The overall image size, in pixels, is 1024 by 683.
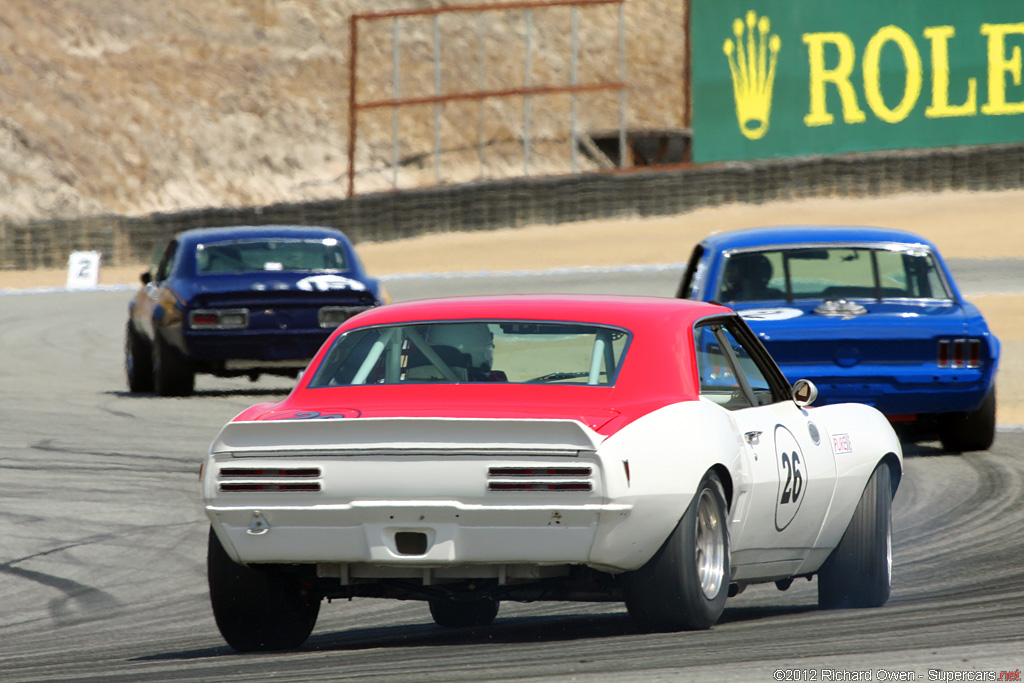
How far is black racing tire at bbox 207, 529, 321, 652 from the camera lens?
5.98 metres

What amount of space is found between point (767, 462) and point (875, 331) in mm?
5178

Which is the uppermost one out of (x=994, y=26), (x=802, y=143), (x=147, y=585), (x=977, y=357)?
(x=994, y=26)

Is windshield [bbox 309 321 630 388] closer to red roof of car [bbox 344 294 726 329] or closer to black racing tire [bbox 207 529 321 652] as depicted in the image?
red roof of car [bbox 344 294 726 329]

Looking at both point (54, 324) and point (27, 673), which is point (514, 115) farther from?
point (27, 673)

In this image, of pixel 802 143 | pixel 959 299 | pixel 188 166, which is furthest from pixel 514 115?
pixel 959 299

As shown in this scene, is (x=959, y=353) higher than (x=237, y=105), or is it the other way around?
(x=237, y=105)

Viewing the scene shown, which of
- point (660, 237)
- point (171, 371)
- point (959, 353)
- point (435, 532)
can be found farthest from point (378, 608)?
point (660, 237)

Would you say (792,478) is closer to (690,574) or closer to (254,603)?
(690,574)

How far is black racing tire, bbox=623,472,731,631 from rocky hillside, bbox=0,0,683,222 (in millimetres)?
47747

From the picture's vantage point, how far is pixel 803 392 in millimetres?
6988

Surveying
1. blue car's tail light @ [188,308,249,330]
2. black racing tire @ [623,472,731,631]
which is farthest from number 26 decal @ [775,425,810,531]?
blue car's tail light @ [188,308,249,330]

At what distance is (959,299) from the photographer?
1189 cm

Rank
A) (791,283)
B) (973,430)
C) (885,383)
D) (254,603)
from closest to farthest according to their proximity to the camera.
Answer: (254,603)
(885,383)
(973,430)
(791,283)

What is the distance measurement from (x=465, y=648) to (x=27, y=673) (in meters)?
1.44
